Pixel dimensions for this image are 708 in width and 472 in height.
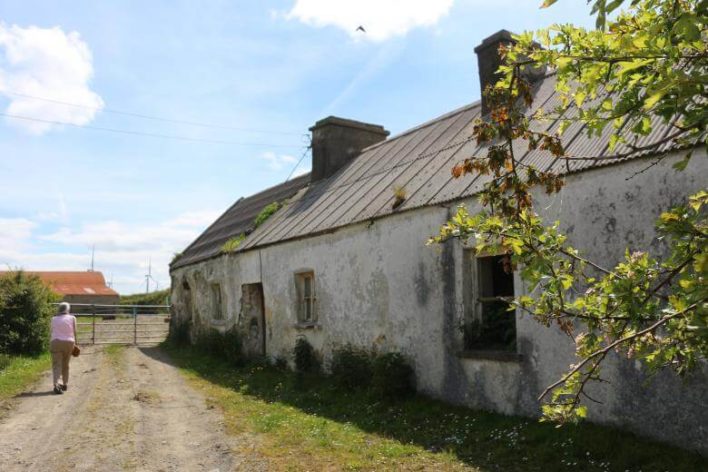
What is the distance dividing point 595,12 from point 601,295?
4.64ft

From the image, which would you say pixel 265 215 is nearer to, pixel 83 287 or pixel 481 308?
pixel 481 308

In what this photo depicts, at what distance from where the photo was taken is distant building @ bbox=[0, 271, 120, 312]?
47053 mm

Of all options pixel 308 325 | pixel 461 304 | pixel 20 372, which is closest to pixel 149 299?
pixel 20 372

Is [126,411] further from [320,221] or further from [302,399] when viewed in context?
[320,221]

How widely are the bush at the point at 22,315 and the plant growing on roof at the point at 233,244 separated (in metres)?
4.82

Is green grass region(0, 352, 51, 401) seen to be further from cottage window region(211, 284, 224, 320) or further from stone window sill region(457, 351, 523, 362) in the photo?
stone window sill region(457, 351, 523, 362)

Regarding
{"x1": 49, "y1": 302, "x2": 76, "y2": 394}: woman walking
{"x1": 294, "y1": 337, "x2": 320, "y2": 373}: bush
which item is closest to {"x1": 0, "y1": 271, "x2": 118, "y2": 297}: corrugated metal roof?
{"x1": 49, "y1": 302, "x2": 76, "y2": 394}: woman walking

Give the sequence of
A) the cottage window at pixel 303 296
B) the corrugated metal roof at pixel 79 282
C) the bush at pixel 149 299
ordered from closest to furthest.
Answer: the cottage window at pixel 303 296
the bush at pixel 149 299
the corrugated metal roof at pixel 79 282

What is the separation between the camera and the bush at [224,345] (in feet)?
49.1

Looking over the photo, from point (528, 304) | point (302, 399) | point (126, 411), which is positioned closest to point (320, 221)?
point (302, 399)

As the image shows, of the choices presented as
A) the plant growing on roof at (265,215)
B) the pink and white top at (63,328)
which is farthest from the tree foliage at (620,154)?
the plant growing on roof at (265,215)

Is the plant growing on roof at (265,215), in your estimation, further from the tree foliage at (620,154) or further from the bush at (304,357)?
the tree foliage at (620,154)

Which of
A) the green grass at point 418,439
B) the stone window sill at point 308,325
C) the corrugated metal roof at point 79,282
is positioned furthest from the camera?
the corrugated metal roof at point 79,282

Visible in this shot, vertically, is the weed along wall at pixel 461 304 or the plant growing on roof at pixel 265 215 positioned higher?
the plant growing on roof at pixel 265 215
